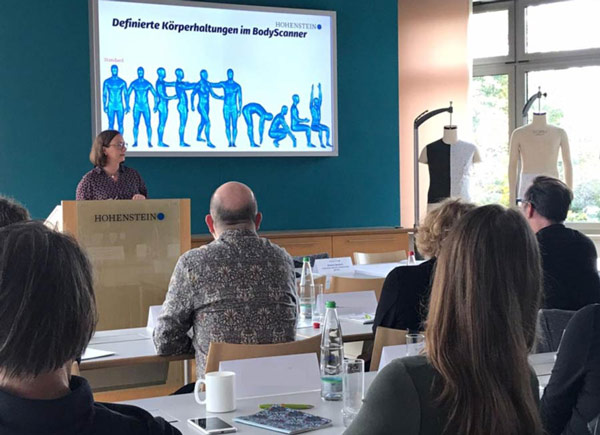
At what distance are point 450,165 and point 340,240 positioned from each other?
163cm

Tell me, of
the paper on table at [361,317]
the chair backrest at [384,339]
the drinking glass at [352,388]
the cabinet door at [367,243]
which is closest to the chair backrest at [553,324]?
the chair backrest at [384,339]

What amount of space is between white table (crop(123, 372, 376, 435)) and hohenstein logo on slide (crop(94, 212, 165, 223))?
2.79m

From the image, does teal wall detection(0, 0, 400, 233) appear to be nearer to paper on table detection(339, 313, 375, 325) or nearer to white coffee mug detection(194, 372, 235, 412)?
paper on table detection(339, 313, 375, 325)

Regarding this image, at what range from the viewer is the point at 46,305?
49.3 inches

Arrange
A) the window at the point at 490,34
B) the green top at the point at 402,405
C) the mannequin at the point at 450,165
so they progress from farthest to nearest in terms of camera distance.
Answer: the window at the point at 490,34 < the mannequin at the point at 450,165 < the green top at the point at 402,405

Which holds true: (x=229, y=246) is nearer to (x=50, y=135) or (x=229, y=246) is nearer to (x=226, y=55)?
(x=50, y=135)

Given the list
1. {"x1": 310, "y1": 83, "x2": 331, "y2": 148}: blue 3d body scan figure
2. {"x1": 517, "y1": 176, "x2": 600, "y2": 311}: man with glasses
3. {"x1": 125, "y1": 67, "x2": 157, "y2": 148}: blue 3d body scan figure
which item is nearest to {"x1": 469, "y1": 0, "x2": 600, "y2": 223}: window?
{"x1": 310, "y1": 83, "x2": 331, "y2": 148}: blue 3d body scan figure

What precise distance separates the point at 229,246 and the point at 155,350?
1.74 ft

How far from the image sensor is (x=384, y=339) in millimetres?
3207

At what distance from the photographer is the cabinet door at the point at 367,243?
7.99m

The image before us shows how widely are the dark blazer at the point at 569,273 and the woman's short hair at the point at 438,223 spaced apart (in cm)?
78

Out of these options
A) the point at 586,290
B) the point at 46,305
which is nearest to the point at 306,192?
the point at 586,290

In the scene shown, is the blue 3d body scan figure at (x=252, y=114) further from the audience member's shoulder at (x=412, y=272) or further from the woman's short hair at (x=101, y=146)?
the audience member's shoulder at (x=412, y=272)

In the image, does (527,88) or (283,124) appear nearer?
(283,124)
